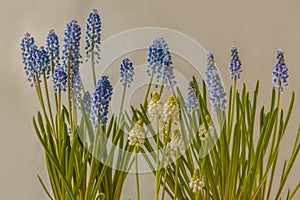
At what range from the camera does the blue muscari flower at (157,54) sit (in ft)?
2.36

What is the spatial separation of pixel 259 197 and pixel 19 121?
63 centimetres

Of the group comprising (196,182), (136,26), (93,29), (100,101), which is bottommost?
(196,182)

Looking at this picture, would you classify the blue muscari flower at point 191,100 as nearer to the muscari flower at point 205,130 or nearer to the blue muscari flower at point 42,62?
the muscari flower at point 205,130

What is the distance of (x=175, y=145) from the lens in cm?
68

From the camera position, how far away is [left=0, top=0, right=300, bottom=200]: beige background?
102cm

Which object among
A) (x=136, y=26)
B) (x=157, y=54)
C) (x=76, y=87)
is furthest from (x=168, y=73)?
(x=136, y=26)

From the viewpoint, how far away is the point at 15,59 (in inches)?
46.0

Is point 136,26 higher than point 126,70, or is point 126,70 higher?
point 136,26

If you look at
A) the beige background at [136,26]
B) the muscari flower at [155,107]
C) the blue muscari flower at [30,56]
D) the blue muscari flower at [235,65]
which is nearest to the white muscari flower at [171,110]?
the muscari flower at [155,107]

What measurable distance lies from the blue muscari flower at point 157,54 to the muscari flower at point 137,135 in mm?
92

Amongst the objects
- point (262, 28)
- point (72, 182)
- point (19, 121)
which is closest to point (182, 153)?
point (72, 182)

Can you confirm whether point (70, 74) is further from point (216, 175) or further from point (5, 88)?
point (5, 88)

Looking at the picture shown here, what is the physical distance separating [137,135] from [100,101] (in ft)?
0.22

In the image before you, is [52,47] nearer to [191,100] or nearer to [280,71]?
[191,100]
